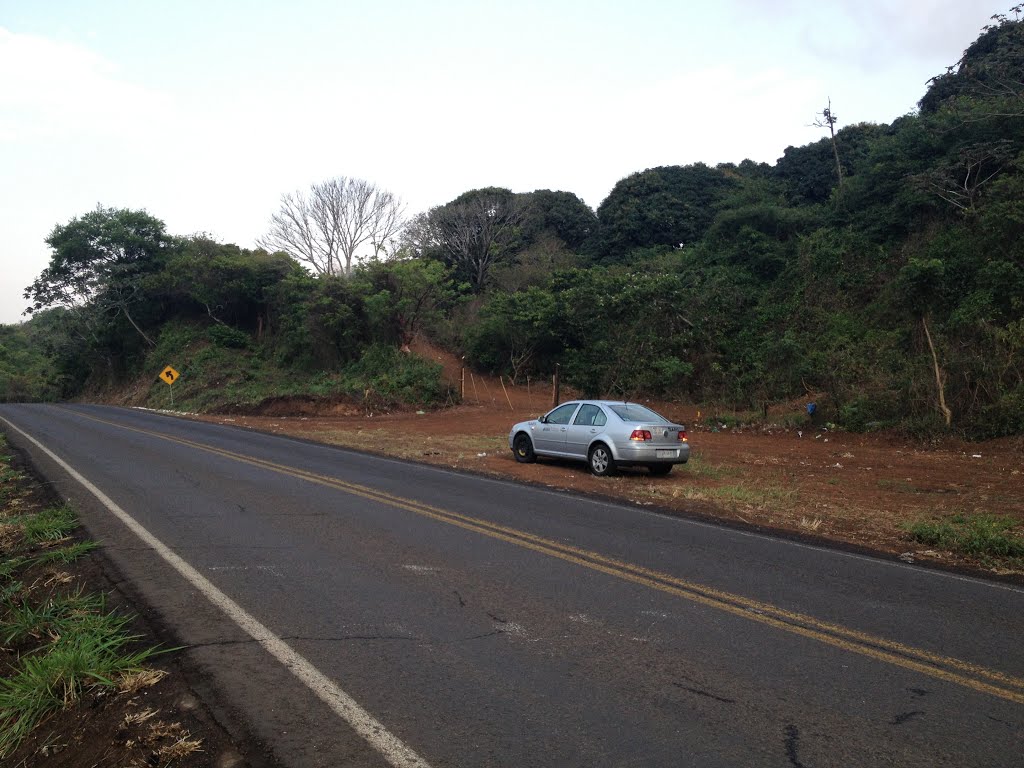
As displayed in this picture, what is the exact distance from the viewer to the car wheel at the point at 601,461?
15.0 meters

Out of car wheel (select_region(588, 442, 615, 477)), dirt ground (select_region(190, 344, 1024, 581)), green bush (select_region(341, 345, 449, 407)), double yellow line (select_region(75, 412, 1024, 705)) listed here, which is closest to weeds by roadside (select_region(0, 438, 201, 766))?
double yellow line (select_region(75, 412, 1024, 705))

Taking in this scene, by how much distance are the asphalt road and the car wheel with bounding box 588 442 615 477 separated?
421 centimetres

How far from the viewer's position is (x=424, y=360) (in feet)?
129

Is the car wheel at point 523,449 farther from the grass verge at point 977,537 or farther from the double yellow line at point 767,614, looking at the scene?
the grass verge at point 977,537

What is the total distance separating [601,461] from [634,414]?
3.75 ft

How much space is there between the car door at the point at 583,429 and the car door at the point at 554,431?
17cm

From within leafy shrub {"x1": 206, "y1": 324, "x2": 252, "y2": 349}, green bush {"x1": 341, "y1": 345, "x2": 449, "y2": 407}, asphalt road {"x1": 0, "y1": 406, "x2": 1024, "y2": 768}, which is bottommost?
asphalt road {"x1": 0, "y1": 406, "x2": 1024, "y2": 768}

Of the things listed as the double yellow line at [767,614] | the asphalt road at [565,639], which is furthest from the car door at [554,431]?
the double yellow line at [767,614]

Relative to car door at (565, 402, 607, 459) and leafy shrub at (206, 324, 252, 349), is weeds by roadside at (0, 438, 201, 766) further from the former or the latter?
leafy shrub at (206, 324, 252, 349)

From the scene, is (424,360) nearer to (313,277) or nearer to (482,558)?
(313,277)

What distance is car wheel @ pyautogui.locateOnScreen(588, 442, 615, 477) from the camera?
49.3 feet

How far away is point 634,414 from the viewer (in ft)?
50.6

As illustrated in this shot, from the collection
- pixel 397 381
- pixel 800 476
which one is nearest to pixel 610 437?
pixel 800 476

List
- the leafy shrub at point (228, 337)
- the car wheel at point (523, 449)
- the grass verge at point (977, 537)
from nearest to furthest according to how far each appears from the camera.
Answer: the grass verge at point (977, 537)
the car wheel at point (523, 449)
the leafy shrub at point (228, 337)
